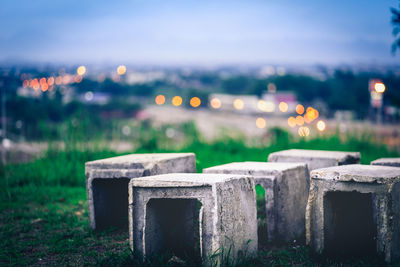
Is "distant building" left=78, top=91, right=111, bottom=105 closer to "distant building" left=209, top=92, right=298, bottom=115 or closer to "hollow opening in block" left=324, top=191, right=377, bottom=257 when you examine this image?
"hollow opening in block" left=324, top=191, right=377, bottom=257

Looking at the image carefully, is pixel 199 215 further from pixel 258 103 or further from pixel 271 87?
pixel 271 87

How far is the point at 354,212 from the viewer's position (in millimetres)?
3885

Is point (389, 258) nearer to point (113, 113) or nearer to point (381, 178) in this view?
point (381, 178)

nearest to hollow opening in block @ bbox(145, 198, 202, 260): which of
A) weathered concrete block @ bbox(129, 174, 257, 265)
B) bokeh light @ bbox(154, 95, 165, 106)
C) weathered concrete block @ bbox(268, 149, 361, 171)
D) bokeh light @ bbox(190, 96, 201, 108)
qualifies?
weathered concrete block @ bbox(129, 174, 257, 265)

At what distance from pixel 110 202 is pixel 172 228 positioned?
108cm

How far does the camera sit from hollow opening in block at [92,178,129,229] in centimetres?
432

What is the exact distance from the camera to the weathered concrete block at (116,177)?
13.3ft

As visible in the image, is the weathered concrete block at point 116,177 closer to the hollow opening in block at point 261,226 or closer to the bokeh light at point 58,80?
the hollow opening in block at point 261,226

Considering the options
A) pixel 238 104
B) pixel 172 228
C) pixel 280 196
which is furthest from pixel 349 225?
Answer: pixel 238 104

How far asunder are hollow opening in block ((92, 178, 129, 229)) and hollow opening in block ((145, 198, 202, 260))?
0.91 meters

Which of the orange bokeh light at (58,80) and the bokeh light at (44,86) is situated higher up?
the orange bokeh light at (58,80)

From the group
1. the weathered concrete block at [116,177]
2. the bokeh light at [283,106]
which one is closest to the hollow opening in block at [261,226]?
the weathered concrete block at [116,177]

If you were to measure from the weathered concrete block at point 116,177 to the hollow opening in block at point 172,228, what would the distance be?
0.46 meters

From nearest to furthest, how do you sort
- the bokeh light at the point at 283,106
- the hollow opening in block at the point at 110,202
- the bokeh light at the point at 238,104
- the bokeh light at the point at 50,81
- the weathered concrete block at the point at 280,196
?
the weathered concrete block at the point at 280,196 → the hollow opening in block at the point at 110,202 → the bokeh light at the point at 50,81 → the bokeh light at the point at 283,106 → the bokeh light at the point at 238,104
